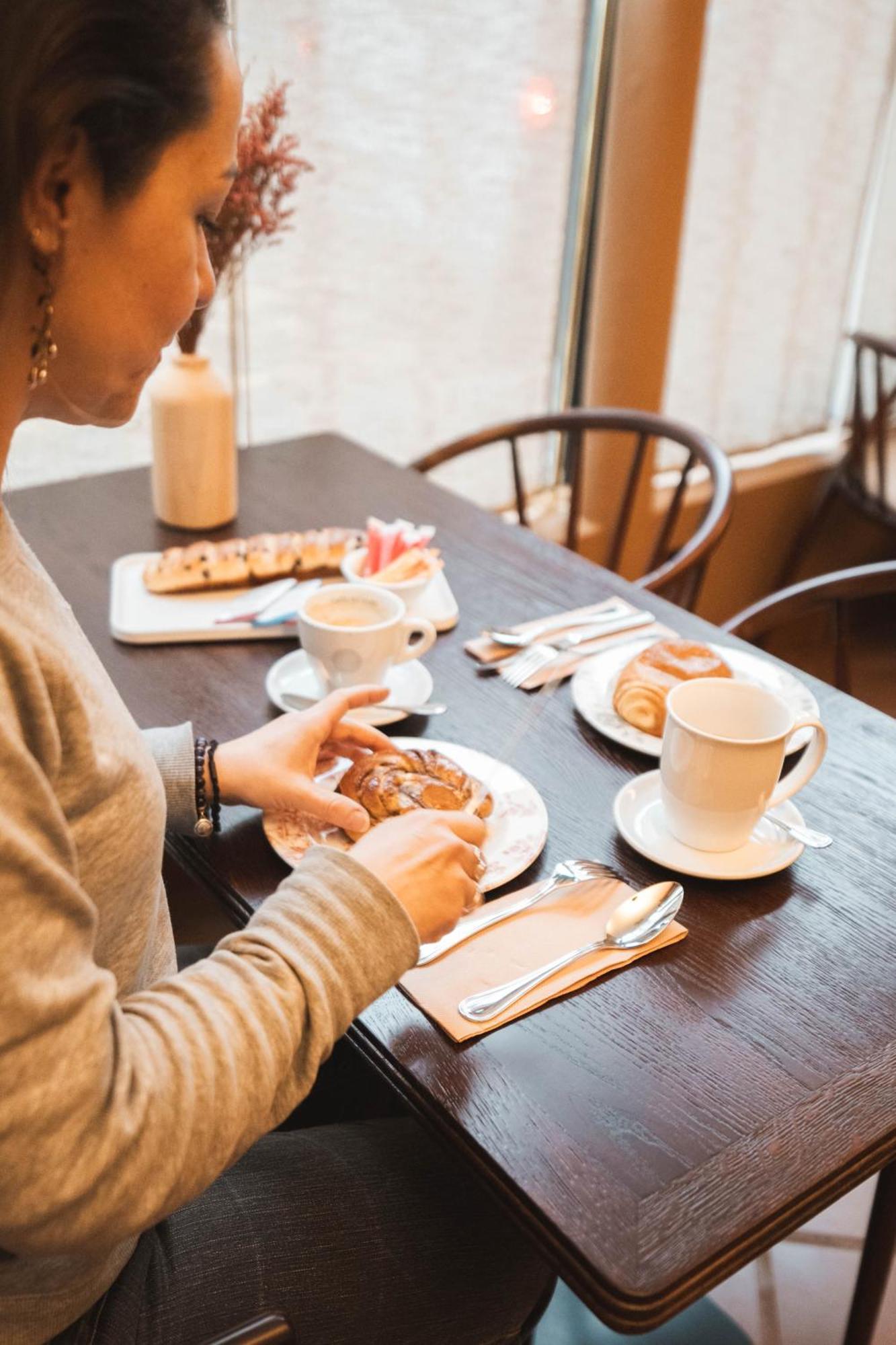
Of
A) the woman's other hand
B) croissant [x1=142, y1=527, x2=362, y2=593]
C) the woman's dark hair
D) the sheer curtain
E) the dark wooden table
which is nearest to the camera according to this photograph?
the woman's dark hair

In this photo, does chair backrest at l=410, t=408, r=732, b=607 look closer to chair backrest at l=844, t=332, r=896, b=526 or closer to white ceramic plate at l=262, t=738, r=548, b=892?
white ceramic plate at l=262, t=738, r=548, b=892

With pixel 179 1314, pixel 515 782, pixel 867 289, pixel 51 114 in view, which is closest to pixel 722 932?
pixel 515 782

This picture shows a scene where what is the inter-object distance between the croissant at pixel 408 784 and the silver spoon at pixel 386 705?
0.12 meters

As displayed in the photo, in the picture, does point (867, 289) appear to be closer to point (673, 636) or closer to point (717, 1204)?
point (673, 636)

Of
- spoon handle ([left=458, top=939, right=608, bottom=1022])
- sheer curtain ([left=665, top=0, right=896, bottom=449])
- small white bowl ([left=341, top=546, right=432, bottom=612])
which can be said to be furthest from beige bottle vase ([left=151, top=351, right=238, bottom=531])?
sheer curtain ([left=665, top=0, right=896, bottom=449])

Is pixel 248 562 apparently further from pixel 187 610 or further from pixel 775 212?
pixel 775 212

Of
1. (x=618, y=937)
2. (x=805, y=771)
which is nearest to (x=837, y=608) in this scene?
(x=805, y=771)

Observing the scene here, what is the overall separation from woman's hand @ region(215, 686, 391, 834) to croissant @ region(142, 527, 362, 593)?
39 centimetres

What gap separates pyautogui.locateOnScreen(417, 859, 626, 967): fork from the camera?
84 cm

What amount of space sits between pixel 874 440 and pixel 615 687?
228 centimetres

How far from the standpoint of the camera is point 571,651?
129cm

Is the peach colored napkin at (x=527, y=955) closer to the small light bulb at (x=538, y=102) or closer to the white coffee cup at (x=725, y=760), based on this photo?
the white coffee cup at (x=725, y=760)

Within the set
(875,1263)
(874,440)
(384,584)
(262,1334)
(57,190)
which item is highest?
(57,190)

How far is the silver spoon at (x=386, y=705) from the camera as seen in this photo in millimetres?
1144
